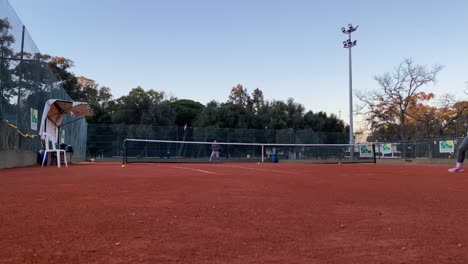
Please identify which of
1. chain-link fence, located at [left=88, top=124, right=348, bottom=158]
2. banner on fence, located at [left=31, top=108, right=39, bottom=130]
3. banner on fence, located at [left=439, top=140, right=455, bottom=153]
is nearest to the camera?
banner on fence, located at [left=31, top=108, right=39, bottom=130]

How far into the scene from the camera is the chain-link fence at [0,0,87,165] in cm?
1209

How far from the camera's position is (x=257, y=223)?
4086 millimetres

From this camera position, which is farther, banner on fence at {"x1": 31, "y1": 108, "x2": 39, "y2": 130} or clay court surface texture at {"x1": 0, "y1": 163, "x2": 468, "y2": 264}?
banner on fence at {"x1": 31, "y1": 108, "x2": 39, "y2": 130}

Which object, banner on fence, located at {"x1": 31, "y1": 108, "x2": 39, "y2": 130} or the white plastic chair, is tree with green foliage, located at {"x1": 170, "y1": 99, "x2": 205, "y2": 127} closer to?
banner on fence, located at {"x1": 31, "y1": 108, "x2": 39, "y2": 130}

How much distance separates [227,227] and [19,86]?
Answer: 39.7 feet

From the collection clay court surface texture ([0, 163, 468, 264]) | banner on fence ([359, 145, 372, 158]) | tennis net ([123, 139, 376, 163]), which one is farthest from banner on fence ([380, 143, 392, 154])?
clay court surface texture ([0, 163, 468, 264])

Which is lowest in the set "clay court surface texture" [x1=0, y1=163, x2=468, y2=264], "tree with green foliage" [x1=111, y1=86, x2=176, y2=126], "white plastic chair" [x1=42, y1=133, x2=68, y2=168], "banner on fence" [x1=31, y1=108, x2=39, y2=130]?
"clay court surface texture" [x1=0, y1=163, x2=468, y2=264]

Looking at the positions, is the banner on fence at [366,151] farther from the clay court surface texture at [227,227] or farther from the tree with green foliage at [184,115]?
the tree with green foliage at [184,115]

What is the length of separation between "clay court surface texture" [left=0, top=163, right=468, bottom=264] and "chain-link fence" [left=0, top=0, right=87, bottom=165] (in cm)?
711

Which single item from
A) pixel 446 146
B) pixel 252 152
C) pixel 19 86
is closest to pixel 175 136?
pixel 252 152

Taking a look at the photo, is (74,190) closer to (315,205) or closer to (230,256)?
(315,205)

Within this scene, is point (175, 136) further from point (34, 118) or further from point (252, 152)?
point (34, 118)

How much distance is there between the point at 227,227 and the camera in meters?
3.90

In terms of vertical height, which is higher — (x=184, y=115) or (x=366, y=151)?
(x=184, y=115)
